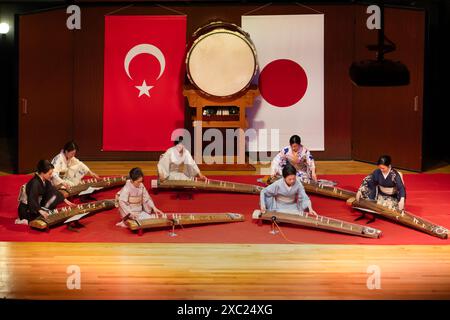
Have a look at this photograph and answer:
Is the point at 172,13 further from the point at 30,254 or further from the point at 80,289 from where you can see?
the point at 80,289

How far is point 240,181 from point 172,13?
3.23m

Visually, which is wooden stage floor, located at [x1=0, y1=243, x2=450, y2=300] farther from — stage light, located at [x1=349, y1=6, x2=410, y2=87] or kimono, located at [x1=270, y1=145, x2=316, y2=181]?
kimono, located at [x1=270, y1=145, x2=316, y2=181]

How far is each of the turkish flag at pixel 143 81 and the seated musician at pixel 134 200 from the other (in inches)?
156

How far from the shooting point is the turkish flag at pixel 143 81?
11180mm

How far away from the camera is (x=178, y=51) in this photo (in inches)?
441

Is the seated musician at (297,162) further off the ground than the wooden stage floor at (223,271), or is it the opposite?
the seated musician at (297,162)

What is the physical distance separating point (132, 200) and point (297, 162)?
2513 mm

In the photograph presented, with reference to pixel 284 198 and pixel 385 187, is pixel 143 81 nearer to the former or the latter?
pixel 284 198

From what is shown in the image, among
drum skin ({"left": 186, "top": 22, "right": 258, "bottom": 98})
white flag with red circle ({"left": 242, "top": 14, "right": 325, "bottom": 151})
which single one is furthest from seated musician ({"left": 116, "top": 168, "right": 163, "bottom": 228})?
white flag with red circle ({"left": 242, "top": 14, "right": 325, "bottom": 151})

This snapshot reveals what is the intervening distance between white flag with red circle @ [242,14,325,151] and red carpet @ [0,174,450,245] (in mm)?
2098

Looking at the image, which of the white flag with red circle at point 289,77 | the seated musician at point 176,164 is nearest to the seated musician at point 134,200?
the seated musician at point 176,164

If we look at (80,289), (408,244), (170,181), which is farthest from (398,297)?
(170,181)

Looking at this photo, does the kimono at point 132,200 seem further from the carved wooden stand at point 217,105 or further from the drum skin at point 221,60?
the drum skin at point 221,60

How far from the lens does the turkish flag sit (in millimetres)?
11180
